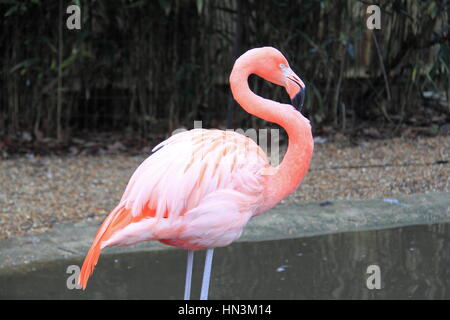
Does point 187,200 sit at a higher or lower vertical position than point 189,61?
lower

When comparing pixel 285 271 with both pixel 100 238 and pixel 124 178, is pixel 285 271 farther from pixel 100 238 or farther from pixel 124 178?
pixel 124 178

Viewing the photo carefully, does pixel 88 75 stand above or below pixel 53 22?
below

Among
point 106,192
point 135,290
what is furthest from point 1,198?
point 135,290

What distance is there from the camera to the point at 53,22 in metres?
5.79

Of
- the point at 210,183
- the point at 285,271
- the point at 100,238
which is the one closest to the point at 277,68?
the point at 210,183

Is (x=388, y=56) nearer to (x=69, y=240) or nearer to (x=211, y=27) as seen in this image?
(x=211, y=27)

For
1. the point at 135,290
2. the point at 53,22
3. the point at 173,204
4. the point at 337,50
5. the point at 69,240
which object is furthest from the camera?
the point at 337,50

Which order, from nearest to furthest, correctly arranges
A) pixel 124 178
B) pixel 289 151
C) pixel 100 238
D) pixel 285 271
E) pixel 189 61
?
pixel 100 238, pixel 289 151, pixel 285 271, pixel 124 178, pixel 189 61

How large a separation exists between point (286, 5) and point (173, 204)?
3853 mm

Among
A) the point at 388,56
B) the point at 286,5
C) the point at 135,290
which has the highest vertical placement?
the point at 286,5

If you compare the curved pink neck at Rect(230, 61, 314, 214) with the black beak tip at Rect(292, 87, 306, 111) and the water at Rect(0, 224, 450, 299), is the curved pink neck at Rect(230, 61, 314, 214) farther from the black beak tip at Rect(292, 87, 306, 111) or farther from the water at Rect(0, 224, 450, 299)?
the water at Rect(0, 224, 450, 299)

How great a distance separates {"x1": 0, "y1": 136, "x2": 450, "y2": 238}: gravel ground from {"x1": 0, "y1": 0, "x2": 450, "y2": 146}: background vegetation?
1.92ft

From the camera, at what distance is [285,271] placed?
351 cm

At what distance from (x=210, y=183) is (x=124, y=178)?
260cm
